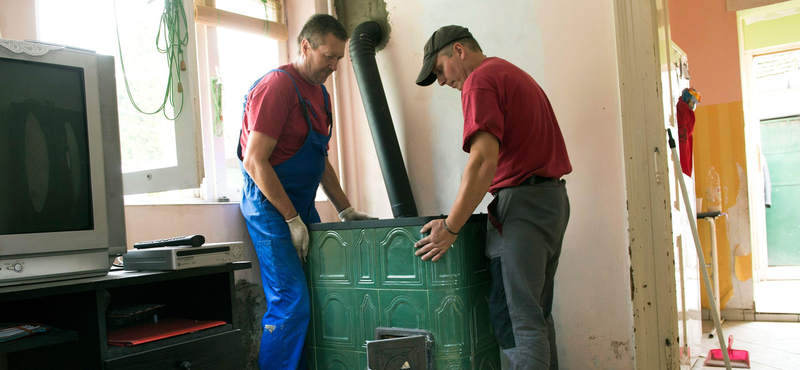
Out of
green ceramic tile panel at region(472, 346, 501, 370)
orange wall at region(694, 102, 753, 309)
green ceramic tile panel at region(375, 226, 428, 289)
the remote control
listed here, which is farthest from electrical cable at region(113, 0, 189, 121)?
orange wall at region(694, 102, 753, 309)

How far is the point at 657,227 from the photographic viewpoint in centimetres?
217

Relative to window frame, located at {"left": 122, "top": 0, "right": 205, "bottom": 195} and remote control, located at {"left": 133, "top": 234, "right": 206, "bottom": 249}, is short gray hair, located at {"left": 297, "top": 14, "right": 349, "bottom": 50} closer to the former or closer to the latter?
window frame, located at {"left": 122, "top": 0, "right": 205, "bottom": 195}

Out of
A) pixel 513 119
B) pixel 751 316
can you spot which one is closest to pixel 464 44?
pixel 513 119

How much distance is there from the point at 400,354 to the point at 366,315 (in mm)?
280

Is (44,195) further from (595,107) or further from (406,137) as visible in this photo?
(595,107)

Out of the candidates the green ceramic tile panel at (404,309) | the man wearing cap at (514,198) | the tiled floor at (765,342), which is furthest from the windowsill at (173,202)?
the tiled floor at (765,342)

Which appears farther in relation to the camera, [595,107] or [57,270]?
[595,107]

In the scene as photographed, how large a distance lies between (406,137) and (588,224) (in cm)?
112

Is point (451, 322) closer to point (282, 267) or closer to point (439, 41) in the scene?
point (282, 267)

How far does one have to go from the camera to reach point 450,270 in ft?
6.41

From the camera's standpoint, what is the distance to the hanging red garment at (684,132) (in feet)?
9.27

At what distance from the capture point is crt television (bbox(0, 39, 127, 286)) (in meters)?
1.27

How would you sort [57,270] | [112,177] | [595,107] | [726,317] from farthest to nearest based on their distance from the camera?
1. [726,317]
2. [595,107]
3. [112,177]
4. [57,270]

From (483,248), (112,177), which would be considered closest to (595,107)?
(483,248)
